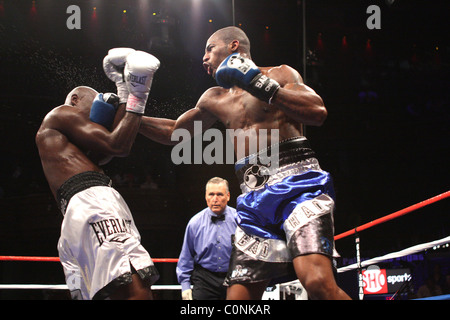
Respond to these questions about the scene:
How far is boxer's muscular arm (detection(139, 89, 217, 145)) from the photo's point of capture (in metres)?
1.93

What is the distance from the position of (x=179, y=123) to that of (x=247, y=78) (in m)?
0.49

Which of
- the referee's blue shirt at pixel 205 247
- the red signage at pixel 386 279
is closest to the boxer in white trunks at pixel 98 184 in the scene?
the referee's blue shirt at pixel 205 247

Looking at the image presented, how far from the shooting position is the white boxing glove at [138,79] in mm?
1815

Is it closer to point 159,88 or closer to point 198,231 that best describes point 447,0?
point 159,88

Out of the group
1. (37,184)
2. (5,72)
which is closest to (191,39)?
(5,72)

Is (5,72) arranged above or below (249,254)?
above

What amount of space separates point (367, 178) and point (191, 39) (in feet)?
12.3

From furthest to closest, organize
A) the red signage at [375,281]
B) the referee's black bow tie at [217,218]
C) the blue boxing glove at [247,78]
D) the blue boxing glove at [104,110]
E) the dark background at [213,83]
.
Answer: the dark background at [213,83] < the red signage at [375,281] < the referee's black bow tie at [217,218] < the blue boxing glove at [104,110] < the blue boxing glove at [247,78]

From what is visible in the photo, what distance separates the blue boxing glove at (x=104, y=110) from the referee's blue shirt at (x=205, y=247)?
1118 millimetres

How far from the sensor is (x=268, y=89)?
153 cm

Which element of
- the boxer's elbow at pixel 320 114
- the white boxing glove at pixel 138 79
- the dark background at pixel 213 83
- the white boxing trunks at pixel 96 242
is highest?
the dark background at pixel 213 83

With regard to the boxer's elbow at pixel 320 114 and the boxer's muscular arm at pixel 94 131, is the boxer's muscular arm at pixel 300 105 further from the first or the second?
the boxer's muscular arm at pixel 94 131

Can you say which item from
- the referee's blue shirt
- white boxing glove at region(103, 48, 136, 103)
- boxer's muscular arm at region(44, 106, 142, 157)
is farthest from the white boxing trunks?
the referee's blue shirt

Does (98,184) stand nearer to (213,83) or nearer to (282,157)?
(282,157)
